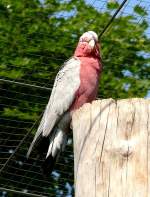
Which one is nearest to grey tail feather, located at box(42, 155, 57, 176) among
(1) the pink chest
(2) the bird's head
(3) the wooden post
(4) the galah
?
(4) the galah

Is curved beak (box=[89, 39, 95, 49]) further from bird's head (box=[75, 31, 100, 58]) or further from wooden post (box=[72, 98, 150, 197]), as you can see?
wooden post (box=[72, 98, 150, 197])

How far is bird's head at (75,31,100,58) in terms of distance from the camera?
11.3ft

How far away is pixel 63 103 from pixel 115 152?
136 cm

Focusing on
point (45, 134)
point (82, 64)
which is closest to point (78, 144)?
point (45, 134)

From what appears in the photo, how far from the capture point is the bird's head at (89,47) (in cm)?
344

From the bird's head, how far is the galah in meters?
0.12

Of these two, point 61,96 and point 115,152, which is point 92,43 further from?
point 115,152

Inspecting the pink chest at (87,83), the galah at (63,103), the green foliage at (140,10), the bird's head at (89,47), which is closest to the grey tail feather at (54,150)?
the galah at (63,103)

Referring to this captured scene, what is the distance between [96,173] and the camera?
182 cm

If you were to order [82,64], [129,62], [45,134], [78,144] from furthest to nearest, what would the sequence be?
[129,62]
[82,64]
[45,134]
[78,144]

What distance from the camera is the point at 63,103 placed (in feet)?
10.4

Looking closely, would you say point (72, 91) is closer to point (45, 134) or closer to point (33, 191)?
point (45, 134)

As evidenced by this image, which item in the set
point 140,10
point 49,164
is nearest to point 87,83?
point 49,164

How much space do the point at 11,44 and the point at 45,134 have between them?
160cm
